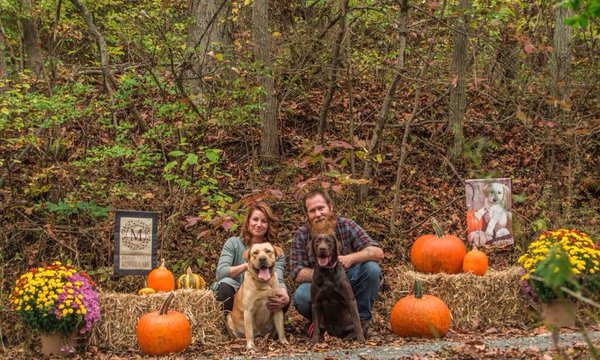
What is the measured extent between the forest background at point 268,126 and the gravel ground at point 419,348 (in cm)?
201

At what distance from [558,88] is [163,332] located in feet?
18.9

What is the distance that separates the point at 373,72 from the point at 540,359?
27.8 feet

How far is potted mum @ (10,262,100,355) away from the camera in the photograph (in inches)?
244

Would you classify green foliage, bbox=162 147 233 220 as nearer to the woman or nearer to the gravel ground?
the woman

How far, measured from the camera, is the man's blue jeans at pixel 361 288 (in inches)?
264

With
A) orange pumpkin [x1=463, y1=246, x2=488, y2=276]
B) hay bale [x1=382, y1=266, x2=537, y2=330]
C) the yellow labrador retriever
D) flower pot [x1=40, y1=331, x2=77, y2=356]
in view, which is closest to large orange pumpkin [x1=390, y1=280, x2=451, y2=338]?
hay bale [x1=382, y1=266, x2=537, y2=330]

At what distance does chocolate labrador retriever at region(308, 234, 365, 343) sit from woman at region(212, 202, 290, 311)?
0.33m

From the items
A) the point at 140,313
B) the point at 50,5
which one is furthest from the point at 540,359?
the point at 50,5

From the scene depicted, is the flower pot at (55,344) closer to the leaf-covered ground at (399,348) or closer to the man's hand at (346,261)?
the leaf-covered ground at (399,348)

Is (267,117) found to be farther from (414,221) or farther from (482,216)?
(482,216)

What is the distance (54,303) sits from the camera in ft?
20.4

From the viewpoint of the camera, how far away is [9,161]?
875 cm

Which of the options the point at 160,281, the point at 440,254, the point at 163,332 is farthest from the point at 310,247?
the point at 440,254

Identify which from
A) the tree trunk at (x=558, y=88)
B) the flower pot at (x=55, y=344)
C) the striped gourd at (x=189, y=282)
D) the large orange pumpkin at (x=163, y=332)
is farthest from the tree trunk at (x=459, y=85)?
the flower pot at (x=55, y=344)
